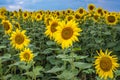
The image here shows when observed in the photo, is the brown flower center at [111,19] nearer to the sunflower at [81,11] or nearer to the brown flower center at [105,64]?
the sunflower at [81,11]

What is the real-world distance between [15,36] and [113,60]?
2.39 meters

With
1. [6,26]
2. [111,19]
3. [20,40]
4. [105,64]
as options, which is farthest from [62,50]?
[111,19]

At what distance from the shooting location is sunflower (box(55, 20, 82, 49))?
577 centimetres

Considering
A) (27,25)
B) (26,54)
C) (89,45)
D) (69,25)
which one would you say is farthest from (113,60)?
(27,25)

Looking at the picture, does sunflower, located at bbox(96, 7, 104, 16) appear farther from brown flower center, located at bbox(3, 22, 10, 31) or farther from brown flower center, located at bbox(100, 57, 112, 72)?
brown flower center, located at bbox(100, 57, 112, 72)

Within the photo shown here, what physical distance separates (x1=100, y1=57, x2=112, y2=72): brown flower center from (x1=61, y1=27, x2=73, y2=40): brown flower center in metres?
1.01

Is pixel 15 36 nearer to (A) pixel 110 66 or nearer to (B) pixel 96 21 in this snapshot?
(A) pixel 110 66

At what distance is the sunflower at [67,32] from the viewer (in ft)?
18.9

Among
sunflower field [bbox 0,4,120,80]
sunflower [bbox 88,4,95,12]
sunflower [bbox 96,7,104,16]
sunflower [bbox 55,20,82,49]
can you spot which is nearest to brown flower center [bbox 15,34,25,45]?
sunflower field [bbox 0,4,120,80]

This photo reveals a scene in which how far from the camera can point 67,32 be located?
585 centimetres

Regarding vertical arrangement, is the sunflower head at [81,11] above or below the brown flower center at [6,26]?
above

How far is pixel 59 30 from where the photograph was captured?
5867 millimetres

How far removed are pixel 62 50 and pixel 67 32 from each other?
828 millimetres

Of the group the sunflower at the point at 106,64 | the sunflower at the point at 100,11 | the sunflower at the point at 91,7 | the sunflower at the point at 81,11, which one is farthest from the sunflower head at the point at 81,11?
the sunflower at the point at 106,64
